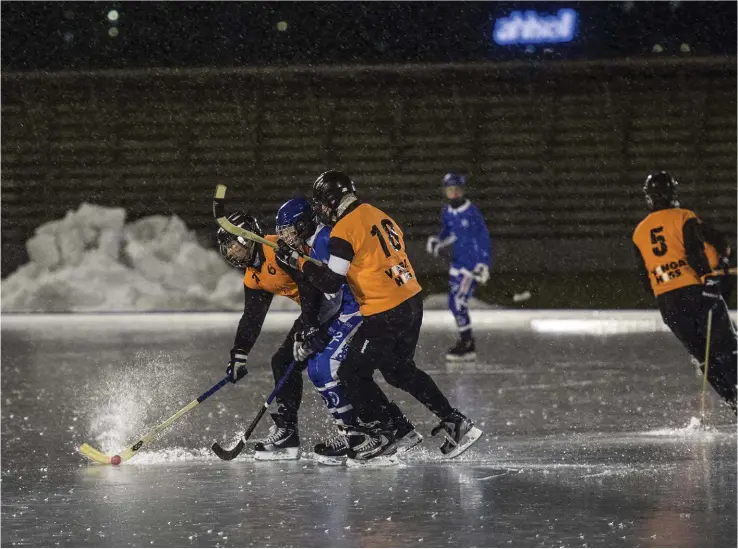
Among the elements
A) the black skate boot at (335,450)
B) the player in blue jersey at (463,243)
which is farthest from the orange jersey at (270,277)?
the player in blue jersey at (463,243)

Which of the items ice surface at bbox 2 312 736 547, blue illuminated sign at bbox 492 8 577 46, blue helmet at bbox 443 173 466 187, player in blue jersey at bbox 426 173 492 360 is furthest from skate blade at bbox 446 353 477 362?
blue illuminated sign at bbox 492 8 577 46

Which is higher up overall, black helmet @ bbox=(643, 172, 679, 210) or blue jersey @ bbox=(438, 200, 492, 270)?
black helmet @ bbox=(643, 172, 679, 210)

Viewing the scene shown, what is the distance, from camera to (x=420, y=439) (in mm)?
8109

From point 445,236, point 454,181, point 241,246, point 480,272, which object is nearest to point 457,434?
point 241,246

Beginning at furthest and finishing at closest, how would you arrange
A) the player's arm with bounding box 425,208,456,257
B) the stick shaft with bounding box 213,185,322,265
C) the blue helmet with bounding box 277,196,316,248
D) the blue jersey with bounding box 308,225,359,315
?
1. the player's arm with bounding box 425,208,456,257
2. the blue helmet with bounding box 277,196,316,248
3. the blue jersey with bounding box 308,225,359,315
4. the stick shaft with bounding box 213,185,322,265

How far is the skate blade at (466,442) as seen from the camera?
7.89 metres

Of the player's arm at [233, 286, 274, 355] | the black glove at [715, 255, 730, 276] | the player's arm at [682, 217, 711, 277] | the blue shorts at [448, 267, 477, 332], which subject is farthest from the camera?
the blue shorts at [448, 267, 477, 332]

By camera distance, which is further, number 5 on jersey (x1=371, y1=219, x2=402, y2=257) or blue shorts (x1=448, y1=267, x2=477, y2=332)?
blue shorts (x1=448, y1=267, x2=477, y2=332)

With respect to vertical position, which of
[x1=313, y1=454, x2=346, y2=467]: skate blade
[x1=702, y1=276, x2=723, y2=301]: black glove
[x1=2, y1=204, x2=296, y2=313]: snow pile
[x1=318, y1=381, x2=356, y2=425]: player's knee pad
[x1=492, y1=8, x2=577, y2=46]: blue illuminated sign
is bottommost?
[x1=2, y1=204, x2=296, y2=313]: snow pile

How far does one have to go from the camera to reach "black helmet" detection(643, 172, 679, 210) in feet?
30.9

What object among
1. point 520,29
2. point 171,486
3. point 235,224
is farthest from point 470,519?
point 520,29

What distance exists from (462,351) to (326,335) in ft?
20.6

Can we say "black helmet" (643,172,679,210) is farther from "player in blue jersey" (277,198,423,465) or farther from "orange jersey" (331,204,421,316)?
"player in blue jersey" (277,198,423,465)

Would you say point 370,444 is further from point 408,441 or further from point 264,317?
point 264,317
